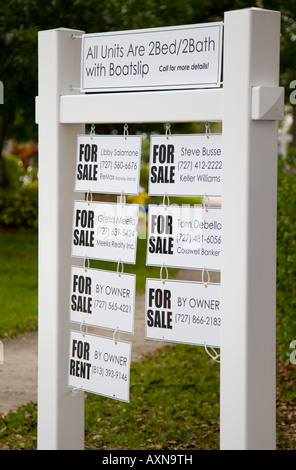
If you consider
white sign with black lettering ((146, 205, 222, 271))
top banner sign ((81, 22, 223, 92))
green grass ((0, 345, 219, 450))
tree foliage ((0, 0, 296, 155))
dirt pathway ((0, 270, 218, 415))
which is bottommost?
green grass ((0, 345, 219, 450))

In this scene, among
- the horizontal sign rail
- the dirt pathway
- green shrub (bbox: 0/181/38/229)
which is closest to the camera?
the horizontal sign rail

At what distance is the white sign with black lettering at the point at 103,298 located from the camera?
12.0ft

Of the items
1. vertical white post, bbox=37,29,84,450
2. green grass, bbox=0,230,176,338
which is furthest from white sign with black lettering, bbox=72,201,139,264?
green grass, bbox=0,230,176,338

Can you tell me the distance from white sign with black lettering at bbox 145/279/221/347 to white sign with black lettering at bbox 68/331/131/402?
229 millimetres

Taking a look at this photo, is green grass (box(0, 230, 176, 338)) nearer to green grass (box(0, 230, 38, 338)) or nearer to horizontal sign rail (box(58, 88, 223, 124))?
green grass (box(0, 230, 38, 338))

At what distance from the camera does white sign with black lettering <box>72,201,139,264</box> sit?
3641mm

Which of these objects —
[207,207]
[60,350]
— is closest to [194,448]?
[60,350]

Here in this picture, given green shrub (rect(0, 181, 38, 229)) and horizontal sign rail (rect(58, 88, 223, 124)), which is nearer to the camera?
horizontal sign rail (rect(58, 88, 223, 124))

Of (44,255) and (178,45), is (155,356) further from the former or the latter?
(178,45)

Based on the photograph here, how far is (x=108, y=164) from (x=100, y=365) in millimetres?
1006

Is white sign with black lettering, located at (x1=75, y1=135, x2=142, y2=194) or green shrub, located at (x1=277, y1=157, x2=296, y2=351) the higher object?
white sign with black lettering, located at (x1=75, y1=135, x2=142, y2=194)

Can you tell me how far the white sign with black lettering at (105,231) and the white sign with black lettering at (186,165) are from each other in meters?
0.20

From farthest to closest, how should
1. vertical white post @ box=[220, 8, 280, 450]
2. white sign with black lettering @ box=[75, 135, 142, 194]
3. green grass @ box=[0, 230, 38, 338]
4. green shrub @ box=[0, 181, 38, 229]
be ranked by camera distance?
1. green shrub @ box=[0, 181, 38, 229]
2. green grass @ box=[0, 230, 38, 338]
3. white sign with black lettering @ box=[75, 135, 142, 194]
4. vertical white post @ box=[220, 8, 280, 450]

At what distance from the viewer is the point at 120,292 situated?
3.68m
